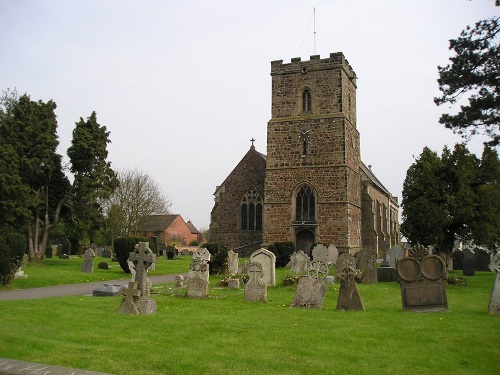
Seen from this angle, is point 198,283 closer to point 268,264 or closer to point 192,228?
point 268,264

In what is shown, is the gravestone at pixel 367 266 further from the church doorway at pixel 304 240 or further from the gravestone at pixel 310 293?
the church doorway at pixel 304 240

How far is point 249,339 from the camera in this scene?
7.50m

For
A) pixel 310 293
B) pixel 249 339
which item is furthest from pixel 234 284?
pixel 249 339

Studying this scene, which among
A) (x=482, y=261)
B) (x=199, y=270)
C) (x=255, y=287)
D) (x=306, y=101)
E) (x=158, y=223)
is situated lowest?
(x=255, y=287)

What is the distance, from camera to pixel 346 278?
11203mm

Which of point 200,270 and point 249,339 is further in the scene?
point 200,270

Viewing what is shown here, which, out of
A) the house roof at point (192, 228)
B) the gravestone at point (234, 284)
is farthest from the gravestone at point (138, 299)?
the house roof at point (192, 228)

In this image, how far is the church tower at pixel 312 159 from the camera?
3036cm

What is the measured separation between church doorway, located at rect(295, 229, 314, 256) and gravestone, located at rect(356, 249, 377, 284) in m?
12.3

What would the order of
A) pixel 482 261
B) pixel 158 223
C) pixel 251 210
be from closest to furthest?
1. pixel 482 261
2. pixel 251 210
3. pixel 158 223

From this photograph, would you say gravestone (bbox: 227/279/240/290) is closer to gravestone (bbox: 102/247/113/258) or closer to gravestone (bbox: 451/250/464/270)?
gravestone (bbox: 451/250/464/270)

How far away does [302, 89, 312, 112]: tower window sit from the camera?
3210 centimetres

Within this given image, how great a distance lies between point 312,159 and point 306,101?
13.5ft

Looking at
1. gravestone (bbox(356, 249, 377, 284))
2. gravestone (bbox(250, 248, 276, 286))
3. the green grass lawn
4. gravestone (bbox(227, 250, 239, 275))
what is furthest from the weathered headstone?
gravestone (bbox(227, 250, 239, 275))
